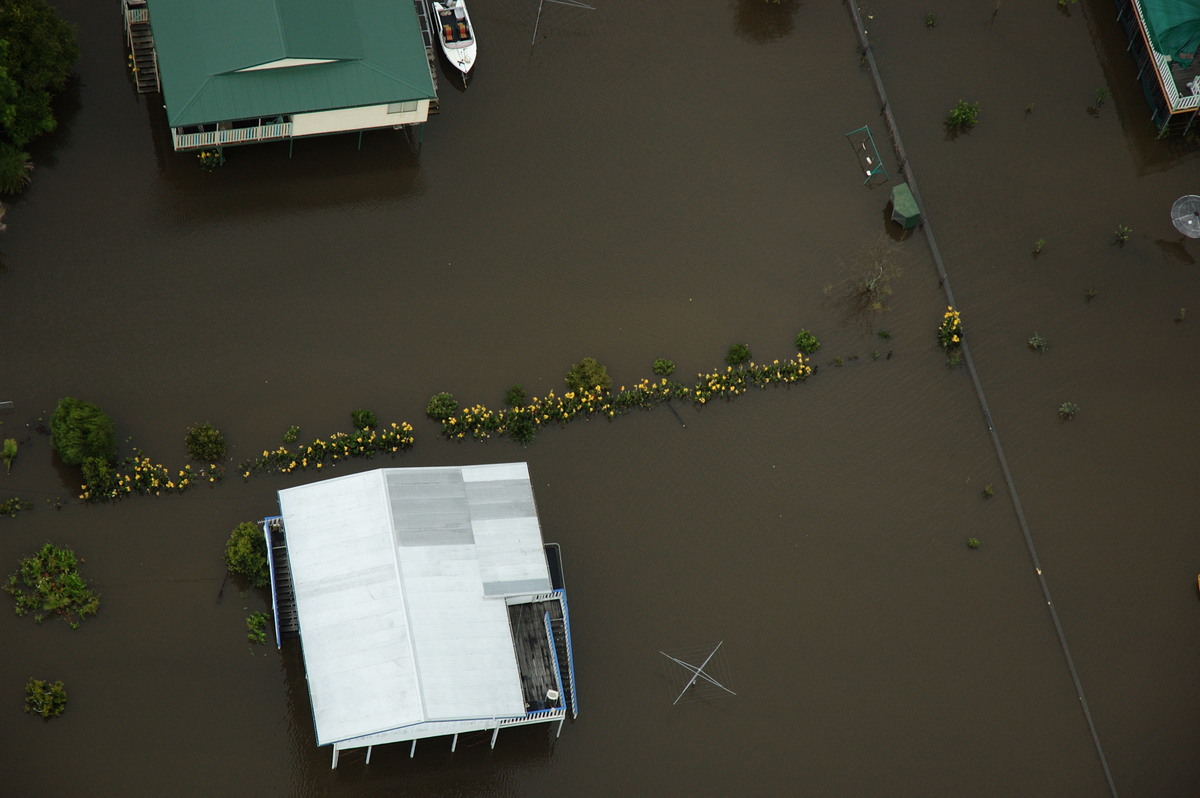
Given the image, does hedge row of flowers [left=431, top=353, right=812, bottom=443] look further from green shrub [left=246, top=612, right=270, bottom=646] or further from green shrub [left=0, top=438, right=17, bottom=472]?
green shrub [left=0, top=438, right=17, bottom=472]

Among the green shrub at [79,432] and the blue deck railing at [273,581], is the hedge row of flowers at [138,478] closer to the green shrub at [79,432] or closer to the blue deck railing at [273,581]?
the green shrub at [79,432]

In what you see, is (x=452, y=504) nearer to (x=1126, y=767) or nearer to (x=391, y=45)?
(x=391, y=45)

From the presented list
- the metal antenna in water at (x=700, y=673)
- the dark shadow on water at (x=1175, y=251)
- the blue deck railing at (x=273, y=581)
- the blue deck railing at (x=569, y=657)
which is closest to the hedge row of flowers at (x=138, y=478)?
the blue deck railing at (x=273, y=581)

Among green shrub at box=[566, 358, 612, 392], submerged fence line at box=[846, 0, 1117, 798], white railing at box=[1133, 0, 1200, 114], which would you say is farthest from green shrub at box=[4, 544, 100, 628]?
white railing at box=[1133, 0, 1200, 114]

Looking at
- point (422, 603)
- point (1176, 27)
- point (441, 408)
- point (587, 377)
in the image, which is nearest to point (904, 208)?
point (1176, 27)

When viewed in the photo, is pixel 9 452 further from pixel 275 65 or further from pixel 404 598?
pixel 275 65

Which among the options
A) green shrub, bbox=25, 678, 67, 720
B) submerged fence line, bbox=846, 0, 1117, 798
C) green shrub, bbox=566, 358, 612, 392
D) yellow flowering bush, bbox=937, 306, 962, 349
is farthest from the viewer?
yellow flowering bush, bbox=937, 306, 962, 349
